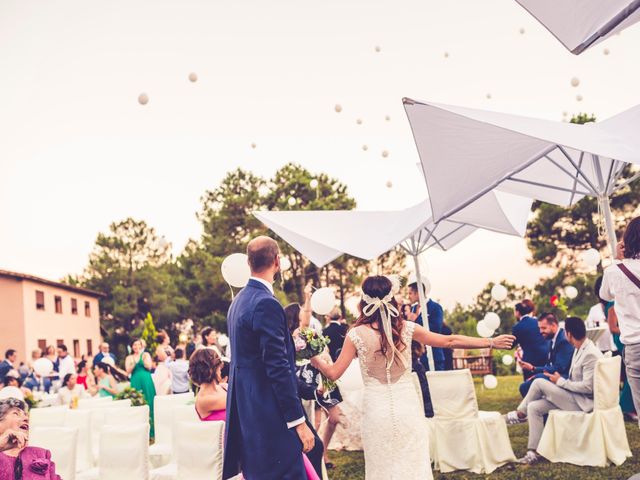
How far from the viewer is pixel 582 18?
3197mm

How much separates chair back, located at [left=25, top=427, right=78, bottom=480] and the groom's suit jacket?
1640 mm

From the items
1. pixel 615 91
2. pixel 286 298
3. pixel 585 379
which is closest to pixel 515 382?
pixel 615 91

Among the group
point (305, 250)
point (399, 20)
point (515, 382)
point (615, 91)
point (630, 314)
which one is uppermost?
point (399, 20)

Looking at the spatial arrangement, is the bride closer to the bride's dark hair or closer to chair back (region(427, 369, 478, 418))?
the bride's dark hair

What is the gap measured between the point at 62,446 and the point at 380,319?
2241mm

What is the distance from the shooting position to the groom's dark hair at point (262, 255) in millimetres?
3213

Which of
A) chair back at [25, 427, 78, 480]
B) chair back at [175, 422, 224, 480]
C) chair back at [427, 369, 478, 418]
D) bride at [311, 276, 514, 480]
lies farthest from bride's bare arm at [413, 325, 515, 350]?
chair back at [25, 427, 78, 480]

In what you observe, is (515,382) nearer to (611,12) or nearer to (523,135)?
(523,135)

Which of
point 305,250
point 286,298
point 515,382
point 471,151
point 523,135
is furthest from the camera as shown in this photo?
point 286,298

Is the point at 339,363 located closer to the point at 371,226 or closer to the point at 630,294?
the point at 630,294

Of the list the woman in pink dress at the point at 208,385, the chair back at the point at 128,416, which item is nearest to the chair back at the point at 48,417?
the chair back at the point at 128,416

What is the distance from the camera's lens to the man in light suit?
5.85 m

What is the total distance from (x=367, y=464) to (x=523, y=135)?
109 inches

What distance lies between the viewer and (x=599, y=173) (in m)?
6.23
